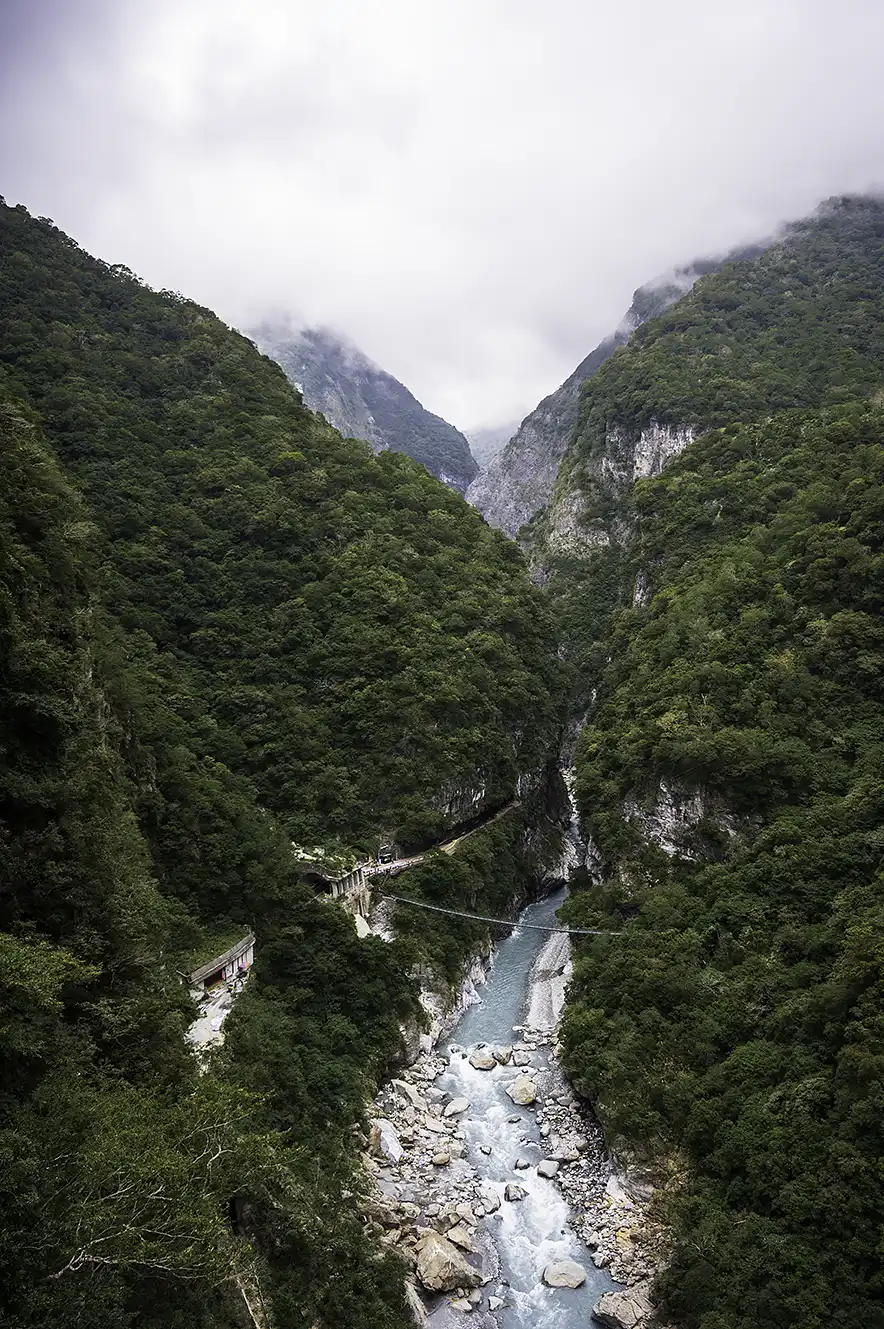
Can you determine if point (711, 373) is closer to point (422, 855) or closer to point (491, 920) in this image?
point (422, 855)

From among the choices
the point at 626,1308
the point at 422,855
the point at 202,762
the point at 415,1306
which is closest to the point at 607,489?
the point at 422,855

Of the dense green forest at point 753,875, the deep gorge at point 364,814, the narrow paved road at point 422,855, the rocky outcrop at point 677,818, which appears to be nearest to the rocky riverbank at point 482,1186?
the deep gorge at point 364,814

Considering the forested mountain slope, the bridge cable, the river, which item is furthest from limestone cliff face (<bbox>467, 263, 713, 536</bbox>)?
the river

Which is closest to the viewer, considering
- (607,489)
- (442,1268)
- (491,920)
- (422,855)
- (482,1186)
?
(442,1268)

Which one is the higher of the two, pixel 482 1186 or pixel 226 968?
pixel 226 968

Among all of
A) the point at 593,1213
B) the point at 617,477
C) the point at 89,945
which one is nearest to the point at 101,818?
the point at 89,945

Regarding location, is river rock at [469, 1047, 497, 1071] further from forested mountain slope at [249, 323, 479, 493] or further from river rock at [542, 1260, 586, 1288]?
forested mountain slope at [249, 323, 479, 493]

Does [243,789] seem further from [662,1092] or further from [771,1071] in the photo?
[771,1071]
